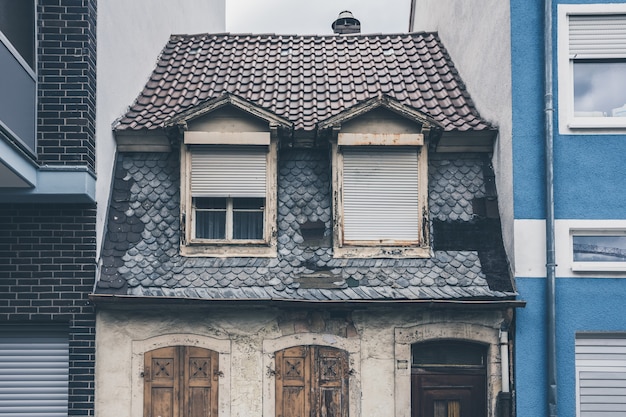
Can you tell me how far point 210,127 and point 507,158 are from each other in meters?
4.20

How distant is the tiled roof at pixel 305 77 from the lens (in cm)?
1099

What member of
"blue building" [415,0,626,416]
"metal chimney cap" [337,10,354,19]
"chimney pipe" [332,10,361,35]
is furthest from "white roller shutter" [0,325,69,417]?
"metal chimney cap" [337,10,354,19]

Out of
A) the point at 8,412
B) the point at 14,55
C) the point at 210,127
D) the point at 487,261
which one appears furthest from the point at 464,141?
the point at 8,412

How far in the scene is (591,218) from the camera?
9445 millimetres

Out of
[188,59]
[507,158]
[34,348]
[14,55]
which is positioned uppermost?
[188,59]

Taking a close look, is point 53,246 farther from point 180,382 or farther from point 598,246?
point 598,246

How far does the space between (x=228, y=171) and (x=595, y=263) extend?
5.17 m

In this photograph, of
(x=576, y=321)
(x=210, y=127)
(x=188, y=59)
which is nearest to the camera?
(x=576, y=321)

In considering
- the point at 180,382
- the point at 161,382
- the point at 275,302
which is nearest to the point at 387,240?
the point at 275,302

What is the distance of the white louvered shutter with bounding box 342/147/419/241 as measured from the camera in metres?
10.2

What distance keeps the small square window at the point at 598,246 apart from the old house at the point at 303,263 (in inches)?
39.7

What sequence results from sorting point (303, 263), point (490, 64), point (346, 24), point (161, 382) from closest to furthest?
point (161, 382), point (303, 263), point (490, 64), point (346, 24)

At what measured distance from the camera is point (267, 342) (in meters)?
9.70

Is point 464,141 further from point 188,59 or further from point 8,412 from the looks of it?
point 8,412
